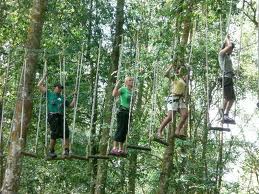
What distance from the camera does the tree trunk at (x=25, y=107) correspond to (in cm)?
646

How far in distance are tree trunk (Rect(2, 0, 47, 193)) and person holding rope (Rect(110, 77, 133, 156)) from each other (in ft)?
4.44

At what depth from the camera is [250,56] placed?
1468cm

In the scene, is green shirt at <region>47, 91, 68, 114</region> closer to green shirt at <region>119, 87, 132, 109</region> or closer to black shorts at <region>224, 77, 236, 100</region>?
green shirt at <region>119, 87, 132, 109</region>

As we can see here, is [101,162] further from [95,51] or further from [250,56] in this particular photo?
[250,56]

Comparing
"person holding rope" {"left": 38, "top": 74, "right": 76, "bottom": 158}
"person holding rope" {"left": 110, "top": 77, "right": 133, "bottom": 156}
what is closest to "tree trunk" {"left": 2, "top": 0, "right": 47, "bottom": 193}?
"person holding rope" {"left": 38, "top": 74, "right": 76, "bottom": 158}

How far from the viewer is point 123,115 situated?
6.42m

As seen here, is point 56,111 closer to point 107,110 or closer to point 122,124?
point 122,124

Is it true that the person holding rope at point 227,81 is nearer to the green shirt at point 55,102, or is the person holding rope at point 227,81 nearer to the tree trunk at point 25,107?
the green shirt at point 55,102

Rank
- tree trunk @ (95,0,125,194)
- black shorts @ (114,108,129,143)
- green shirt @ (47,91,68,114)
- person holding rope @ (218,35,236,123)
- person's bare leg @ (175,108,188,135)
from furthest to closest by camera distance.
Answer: tree trunk @ (95,0,125,194)
green shirt @ (47,91,68,114)
black shorts @ (114,108,129,143)
person's bare leg @ (175,108,188,135)
person holding rope @ (218,35,236,123)

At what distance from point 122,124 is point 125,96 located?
1.34 ft

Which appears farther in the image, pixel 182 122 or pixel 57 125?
pixel 57 125

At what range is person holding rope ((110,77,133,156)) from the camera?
20.8 feet

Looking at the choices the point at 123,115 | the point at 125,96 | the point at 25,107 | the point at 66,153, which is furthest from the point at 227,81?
the point at 25,107

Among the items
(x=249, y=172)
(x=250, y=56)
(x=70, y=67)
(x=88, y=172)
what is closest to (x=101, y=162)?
(x=88, y=172)
